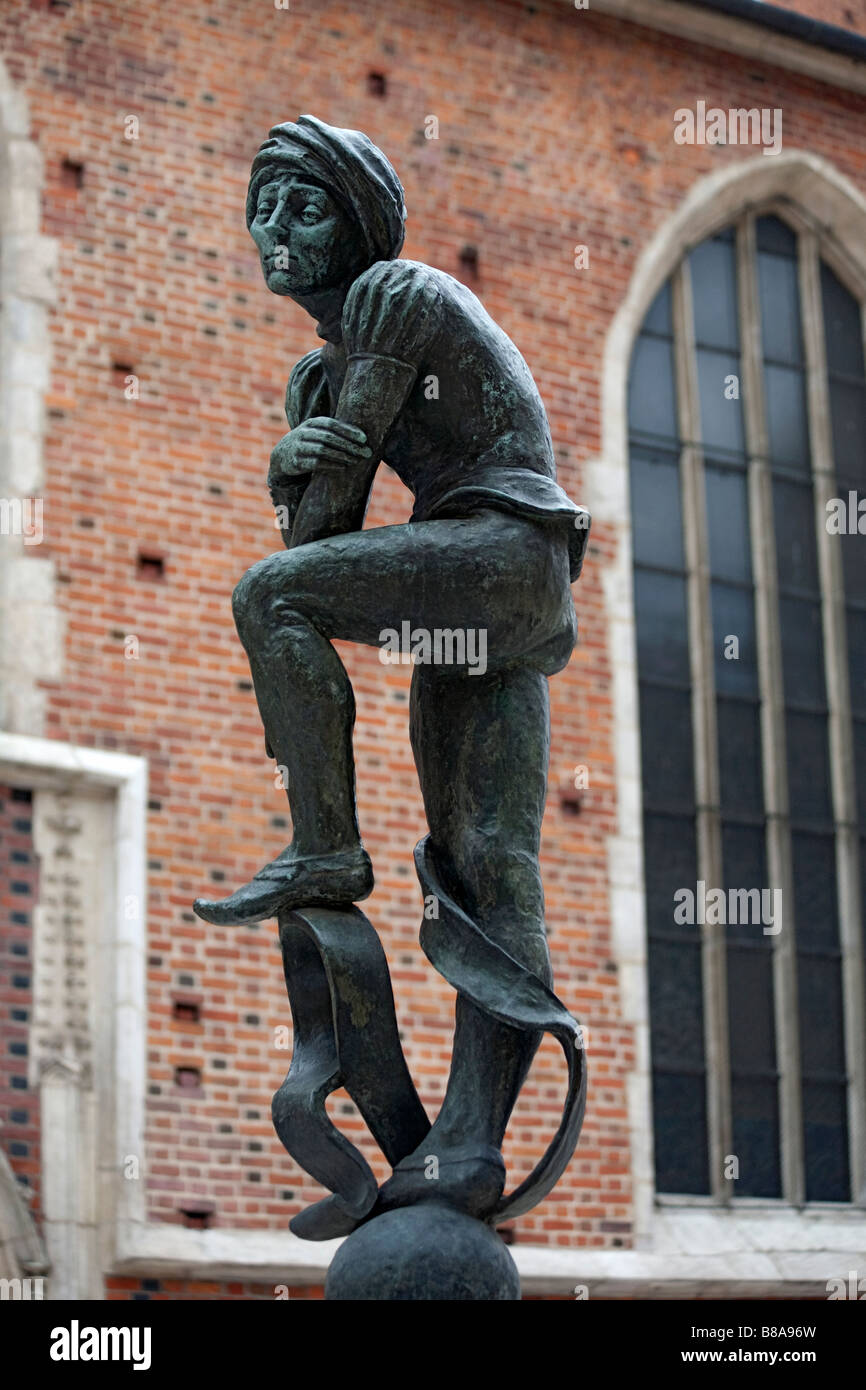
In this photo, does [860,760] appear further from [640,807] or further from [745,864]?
[640,807]

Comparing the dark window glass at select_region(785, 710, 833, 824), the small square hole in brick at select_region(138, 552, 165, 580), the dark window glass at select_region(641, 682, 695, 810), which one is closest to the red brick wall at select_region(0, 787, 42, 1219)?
the small square hole in brick at select_region(138, 552, 165, 580)

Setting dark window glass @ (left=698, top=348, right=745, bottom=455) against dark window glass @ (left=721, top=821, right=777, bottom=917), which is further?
dark window glass @ (left=698, top=348, right=745, bottom=455)

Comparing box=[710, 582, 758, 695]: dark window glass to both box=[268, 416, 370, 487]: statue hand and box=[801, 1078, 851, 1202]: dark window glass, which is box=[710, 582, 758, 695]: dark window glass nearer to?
box=[801, 1078, 851, 1202]: dark window glass

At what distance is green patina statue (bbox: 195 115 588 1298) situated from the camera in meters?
3.07

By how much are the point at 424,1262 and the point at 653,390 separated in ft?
32.5

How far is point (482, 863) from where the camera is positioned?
323 centimetres

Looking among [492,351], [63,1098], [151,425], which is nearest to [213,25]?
[151,425]

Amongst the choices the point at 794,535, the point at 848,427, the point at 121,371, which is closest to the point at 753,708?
the point at 794,535

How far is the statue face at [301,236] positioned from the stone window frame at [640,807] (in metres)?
7.62

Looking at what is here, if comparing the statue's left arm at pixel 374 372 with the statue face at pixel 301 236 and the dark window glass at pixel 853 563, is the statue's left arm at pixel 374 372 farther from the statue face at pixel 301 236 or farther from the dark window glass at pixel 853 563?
the dark window glass at pixel 853 563

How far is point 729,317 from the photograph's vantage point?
12.9 m

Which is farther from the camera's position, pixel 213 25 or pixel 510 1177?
pixel 213 25

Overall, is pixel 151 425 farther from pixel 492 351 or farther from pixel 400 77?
pixel 492 351
